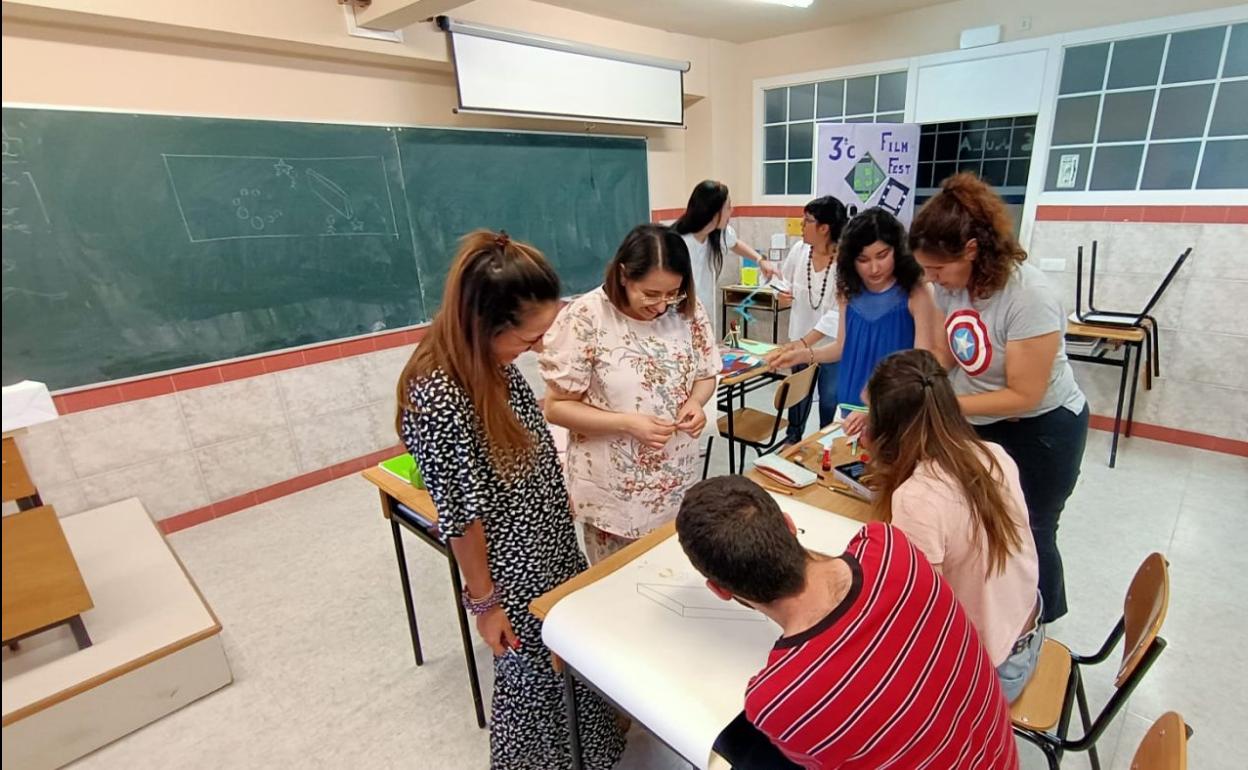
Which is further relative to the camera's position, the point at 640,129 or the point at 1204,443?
the point at 640,129

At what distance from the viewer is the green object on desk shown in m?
1.82

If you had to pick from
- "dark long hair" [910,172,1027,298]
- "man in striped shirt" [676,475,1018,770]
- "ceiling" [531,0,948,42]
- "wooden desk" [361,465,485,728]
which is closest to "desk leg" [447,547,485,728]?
"wooden desk" [361,465,485,728]

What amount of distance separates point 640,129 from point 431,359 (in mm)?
4219

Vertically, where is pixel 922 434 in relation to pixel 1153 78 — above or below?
below

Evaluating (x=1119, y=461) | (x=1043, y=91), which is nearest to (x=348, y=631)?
(x=1119, y=461)

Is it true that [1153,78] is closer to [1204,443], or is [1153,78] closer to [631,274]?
[1204,443]

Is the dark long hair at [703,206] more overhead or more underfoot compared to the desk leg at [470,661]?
more overhead

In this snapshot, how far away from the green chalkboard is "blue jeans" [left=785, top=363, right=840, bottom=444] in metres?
2.16

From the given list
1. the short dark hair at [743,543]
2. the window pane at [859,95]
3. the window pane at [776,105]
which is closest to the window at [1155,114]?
the window pane at [859,95]

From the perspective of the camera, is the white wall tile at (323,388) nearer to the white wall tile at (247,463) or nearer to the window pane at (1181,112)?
the white wall tile at (247,463)

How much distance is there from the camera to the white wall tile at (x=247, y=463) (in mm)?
3096

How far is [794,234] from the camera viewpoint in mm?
5129

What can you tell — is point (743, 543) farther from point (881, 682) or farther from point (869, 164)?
point (869, 164)

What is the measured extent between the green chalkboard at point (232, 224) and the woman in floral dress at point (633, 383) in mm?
2005
